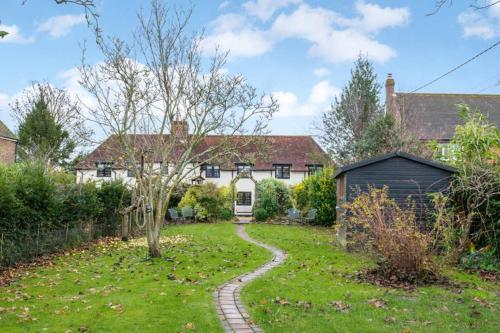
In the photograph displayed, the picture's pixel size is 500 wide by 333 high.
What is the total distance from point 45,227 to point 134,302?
318 inches

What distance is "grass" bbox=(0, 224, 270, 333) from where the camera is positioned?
21.3 feet

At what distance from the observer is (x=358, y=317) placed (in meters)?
6.79

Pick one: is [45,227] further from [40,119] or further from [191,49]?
[40,119]

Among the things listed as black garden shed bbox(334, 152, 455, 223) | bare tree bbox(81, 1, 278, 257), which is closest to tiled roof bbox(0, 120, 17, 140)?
bare tree bbox(81, 1, 278, 257)

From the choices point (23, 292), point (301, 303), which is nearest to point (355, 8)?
point (301, 303)

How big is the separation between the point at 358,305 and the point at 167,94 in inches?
349

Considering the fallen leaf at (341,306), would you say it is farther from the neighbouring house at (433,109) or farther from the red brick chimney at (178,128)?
the neighbouring house at (433,109)

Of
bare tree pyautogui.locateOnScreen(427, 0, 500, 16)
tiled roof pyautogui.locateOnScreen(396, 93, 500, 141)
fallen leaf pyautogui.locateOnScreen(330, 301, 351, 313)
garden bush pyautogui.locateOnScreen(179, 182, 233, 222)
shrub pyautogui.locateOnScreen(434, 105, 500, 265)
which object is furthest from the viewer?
tiled roof pyautogui.locateOnScreen(396, 93, 500, 141)

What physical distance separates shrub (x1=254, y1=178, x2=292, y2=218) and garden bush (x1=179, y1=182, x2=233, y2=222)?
243 cm

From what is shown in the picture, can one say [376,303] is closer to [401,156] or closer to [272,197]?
[401,156]

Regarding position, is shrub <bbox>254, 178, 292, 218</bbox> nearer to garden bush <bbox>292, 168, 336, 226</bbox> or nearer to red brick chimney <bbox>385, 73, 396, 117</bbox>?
garden bush <bbox>292, 168, 336, 226</bbox>

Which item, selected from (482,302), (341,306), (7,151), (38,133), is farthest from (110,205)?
(38,133)

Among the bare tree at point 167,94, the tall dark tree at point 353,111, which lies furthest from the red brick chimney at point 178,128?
the tall dark tree at point 353,111

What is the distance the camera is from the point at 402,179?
15.3m
